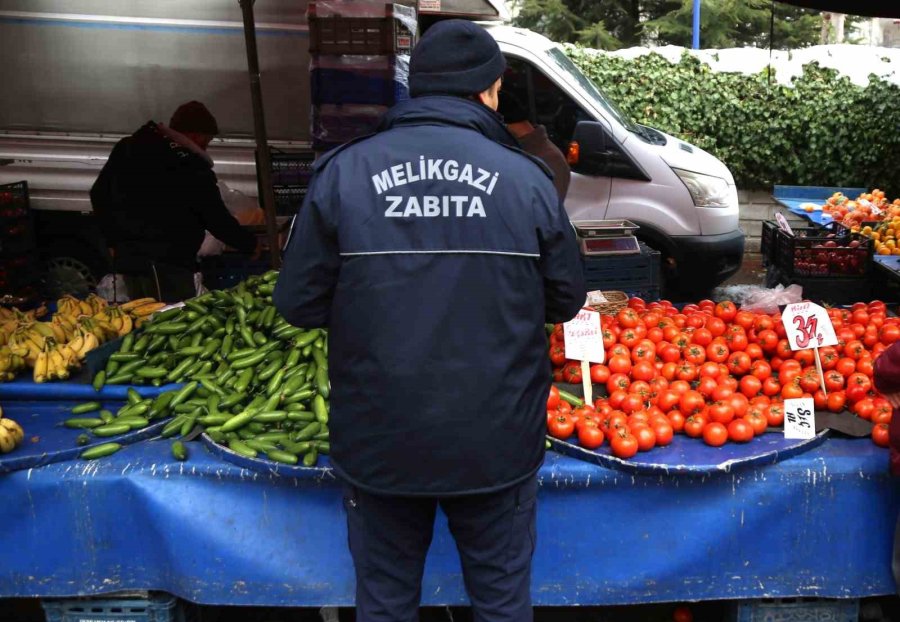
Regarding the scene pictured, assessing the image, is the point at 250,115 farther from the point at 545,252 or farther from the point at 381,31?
the point at 545,252

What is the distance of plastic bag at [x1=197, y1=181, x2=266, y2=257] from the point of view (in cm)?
632

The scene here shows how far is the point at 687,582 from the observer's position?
3150 millimetres

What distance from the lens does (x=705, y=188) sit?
7688 millimetres

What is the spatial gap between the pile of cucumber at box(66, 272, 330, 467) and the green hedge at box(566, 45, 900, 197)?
9.54 meters

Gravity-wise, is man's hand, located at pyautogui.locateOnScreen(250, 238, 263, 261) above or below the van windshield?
below

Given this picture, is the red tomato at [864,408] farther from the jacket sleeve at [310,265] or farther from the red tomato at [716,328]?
the jacket sleeve at [310,265]

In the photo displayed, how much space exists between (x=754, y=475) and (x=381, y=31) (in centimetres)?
406

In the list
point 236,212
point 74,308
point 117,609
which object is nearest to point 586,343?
point 117,609

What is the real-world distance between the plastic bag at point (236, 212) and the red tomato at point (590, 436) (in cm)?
371

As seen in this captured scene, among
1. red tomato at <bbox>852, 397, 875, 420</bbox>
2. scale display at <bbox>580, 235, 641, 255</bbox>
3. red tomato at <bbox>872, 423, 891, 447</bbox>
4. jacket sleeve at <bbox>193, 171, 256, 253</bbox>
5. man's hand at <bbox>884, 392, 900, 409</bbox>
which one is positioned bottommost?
red tomato at <bbox>872, 423, 891, 447</bbox>

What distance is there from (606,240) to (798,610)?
6.81 ft

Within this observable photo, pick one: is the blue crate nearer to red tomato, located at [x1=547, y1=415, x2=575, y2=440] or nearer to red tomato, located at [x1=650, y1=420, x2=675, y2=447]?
red tomato, located at [x1=547, y1=415, x2=575, y2=440]

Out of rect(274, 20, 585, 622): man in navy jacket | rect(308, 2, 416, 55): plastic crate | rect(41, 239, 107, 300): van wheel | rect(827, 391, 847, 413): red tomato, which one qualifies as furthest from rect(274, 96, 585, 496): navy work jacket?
rect(41, 239, 107, 300): van wheel

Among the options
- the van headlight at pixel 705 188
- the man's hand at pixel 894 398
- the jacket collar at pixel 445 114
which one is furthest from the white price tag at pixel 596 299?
the van headlight at pixel 705 188
